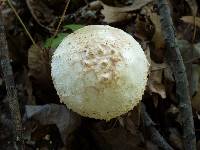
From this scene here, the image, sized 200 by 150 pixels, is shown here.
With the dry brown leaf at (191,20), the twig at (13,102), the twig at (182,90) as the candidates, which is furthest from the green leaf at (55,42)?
the dry brown leaf at (191,20)

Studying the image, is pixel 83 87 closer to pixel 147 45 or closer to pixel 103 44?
pixel 103 44

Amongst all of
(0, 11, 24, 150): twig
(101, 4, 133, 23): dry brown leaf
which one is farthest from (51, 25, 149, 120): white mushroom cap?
(101, 4, 133, 23): dry brown leaf

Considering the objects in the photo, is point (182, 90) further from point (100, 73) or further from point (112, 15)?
point (112, 15)

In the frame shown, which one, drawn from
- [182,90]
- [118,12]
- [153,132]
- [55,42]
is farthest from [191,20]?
[55,42]

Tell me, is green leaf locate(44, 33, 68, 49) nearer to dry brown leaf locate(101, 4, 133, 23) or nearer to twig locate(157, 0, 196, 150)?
dry brown leaf locate(101, 4, 133, 23)

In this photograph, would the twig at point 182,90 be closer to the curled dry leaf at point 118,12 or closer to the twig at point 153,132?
the twig at point 153,132

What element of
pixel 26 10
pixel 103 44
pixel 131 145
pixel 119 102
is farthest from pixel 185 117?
pixel 26 10

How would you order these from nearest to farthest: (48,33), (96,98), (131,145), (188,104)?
1. (96,98)
2. (188,104)
3. (131,145)
4. (48,33)
